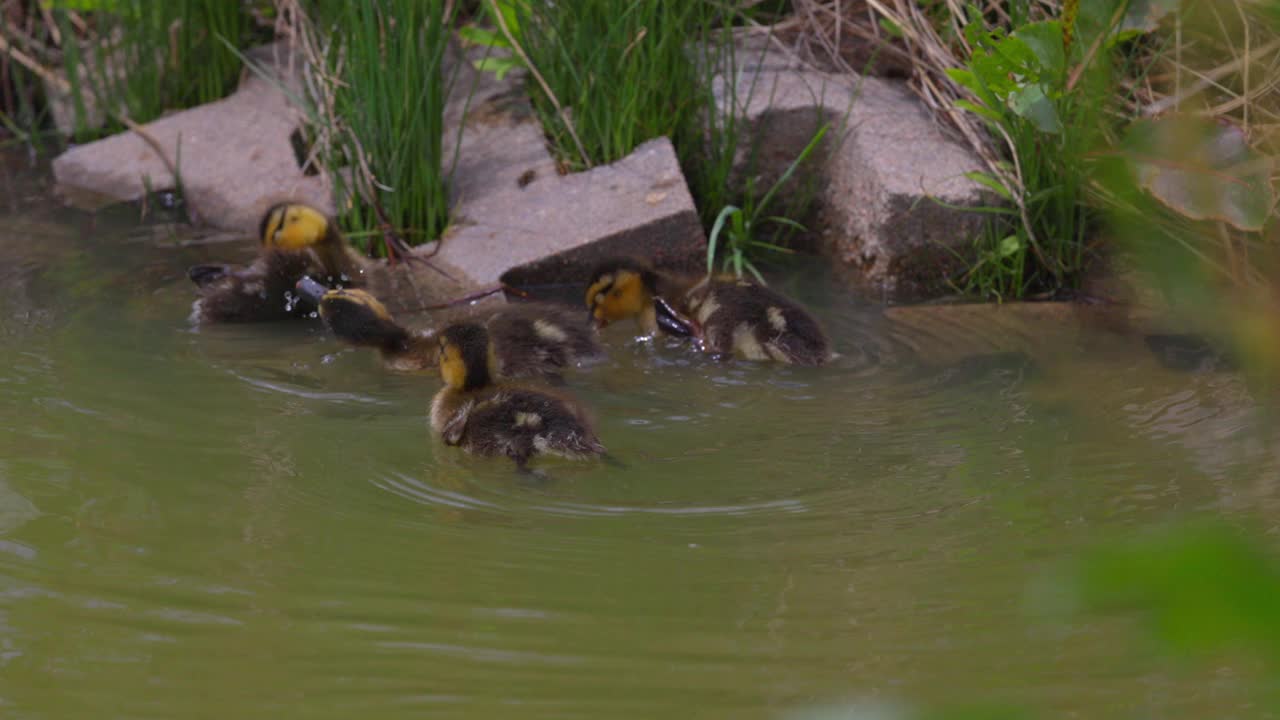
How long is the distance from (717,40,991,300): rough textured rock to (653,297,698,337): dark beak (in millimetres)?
885

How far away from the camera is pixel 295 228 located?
15.9 feet

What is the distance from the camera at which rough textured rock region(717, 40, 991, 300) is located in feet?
15.8

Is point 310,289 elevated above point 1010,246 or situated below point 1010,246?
below

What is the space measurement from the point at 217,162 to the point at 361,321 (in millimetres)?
2202

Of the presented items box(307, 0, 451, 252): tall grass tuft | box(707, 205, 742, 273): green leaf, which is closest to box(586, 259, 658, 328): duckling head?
box(707, 205, 742, 273): green leaf

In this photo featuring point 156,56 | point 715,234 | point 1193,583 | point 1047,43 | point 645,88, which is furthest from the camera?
point 156,56

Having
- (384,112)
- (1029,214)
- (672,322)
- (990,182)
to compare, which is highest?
(384,112)

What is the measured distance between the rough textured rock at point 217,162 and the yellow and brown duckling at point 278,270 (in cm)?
61

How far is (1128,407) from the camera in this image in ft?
11.6

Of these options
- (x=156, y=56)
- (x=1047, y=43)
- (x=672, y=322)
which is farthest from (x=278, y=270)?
(x=1047, y=43)

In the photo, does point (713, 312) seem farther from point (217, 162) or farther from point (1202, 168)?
point (1202, 168)

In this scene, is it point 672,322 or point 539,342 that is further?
point 672,322

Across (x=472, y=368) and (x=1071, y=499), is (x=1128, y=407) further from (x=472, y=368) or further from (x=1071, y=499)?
(x=472, y=368)

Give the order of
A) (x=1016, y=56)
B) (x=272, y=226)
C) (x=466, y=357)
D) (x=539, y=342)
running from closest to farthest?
(x=1016, y=56), (x=466, y=357), (x=539, y=342), (x=272, y=226)
